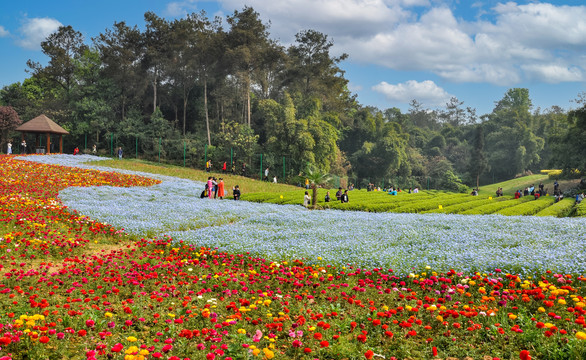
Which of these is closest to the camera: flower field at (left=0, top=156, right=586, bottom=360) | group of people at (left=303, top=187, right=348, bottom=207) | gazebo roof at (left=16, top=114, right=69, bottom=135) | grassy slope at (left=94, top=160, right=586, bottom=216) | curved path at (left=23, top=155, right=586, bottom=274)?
flower field at (left=0, top=156, right=586, bottom=360)

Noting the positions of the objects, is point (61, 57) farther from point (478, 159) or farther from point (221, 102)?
point (478, 159)

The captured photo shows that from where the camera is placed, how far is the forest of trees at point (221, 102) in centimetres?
5072

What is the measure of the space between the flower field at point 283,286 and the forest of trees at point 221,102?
107 feet

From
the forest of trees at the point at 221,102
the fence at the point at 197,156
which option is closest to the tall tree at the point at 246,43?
the forest of trees at the point at 221,102

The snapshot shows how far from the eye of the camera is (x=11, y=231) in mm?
12562

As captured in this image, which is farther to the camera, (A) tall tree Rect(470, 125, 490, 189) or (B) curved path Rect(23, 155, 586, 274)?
(A) tall tree Rect(470, 125, 490, 189)

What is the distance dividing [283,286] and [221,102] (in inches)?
2105

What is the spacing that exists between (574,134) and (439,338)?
56.9 meters

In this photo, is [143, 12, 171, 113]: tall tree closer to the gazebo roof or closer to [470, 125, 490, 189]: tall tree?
the gazebo roof

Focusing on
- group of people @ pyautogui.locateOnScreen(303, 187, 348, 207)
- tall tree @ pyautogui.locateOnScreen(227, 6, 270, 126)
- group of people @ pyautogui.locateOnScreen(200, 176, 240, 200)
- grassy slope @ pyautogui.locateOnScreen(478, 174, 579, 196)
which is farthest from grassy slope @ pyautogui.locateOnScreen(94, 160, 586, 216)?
tall tree @ pyautogui.locateOnScreen(227, 6, 270, 126)

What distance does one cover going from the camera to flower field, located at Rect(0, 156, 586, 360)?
5625mm

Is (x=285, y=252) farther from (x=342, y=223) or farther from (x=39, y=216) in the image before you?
(x=39, y=216)

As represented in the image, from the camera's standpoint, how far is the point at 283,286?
8.70 m

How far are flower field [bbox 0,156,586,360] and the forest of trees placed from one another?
32585 millimetres
